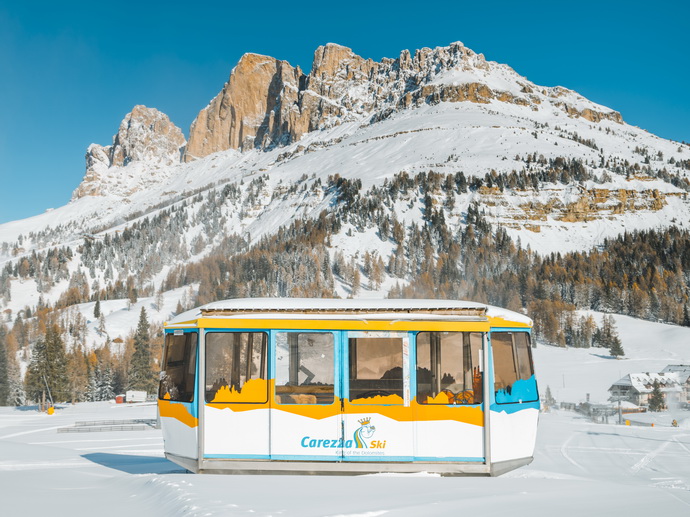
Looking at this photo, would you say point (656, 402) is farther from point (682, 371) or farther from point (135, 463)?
point (135, 463)

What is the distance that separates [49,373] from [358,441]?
6199cm

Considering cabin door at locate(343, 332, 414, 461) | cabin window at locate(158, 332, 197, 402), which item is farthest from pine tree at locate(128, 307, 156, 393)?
cabin door at locate(343, 332, 414, 461)

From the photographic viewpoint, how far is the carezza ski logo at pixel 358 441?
36.5 ft

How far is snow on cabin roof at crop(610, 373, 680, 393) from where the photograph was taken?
66.0 metres

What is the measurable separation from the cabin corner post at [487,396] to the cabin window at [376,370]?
165 centimetres

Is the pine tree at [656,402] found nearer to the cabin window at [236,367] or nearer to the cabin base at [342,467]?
the cabin base at [342,467]

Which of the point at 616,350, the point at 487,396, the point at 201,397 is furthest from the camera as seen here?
the point at 616,350

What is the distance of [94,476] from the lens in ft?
39.9

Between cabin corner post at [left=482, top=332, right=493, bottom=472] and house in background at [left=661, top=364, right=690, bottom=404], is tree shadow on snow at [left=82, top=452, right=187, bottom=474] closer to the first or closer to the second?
cabin corner post at [left=482, top=332, right=493, bottom=472]

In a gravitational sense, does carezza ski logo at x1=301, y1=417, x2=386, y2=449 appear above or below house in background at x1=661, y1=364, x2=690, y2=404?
above

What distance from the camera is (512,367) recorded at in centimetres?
1162

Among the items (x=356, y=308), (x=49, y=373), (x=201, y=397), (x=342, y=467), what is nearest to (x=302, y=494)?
(x=342, y=467)

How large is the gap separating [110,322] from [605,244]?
13713 cm

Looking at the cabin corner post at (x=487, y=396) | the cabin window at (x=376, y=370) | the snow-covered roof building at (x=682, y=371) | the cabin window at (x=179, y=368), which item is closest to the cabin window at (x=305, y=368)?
the cabin window at (x=376, y=370)
